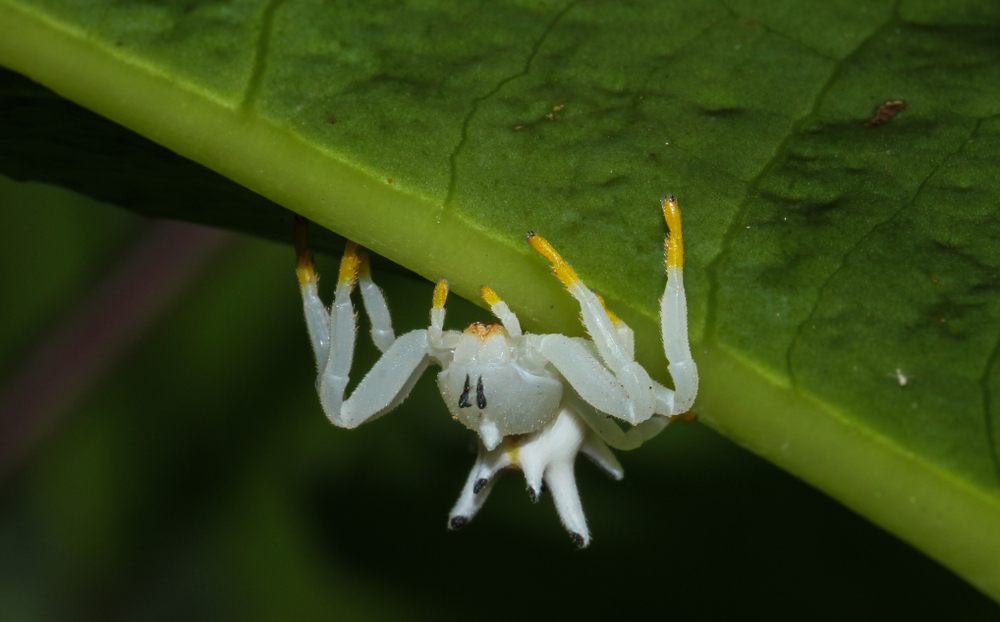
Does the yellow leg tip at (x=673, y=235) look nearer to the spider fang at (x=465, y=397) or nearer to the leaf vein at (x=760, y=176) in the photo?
the leaf vein at (x=760, y=176)

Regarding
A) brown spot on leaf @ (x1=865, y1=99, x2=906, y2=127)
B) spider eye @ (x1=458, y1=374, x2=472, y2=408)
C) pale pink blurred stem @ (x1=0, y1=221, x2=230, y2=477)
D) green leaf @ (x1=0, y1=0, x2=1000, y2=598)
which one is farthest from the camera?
pale pink blurred stem @ (x1=0, y1=221, x2=230, y2=477)

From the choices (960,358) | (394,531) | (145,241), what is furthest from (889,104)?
(145,241)

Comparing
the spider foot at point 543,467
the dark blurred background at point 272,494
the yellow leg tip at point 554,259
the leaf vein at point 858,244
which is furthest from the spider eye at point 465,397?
the dark blurred background at point 272,494

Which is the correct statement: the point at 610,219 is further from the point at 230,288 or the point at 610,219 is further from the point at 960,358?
the point at 230,288

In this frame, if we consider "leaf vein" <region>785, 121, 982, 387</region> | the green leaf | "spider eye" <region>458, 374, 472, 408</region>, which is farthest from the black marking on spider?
"leaf vein" <region>785, 121, 982, 387</region>

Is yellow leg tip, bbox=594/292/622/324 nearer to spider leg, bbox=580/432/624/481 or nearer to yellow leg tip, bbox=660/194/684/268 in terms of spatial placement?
yellow leg tip, bbox=660/194/684/268

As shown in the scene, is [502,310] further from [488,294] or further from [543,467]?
[543,467]

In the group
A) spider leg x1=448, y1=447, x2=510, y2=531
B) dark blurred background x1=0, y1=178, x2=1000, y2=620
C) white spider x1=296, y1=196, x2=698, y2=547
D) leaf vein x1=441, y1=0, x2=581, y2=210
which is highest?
leaf vein x1=441, y1=0, x2=581, y2=210
